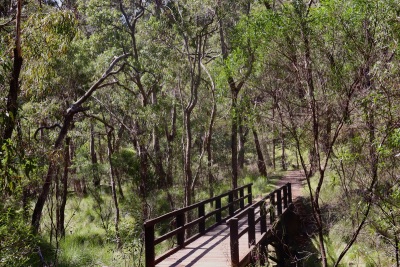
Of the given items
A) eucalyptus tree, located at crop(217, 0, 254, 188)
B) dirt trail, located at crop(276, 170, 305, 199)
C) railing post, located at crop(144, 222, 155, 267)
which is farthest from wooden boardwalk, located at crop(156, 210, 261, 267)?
dirt trail, located at crop(276, 170, 305, 199)

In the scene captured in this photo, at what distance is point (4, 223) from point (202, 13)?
11.4m

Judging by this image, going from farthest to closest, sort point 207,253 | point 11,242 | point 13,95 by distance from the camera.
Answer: point 207,253 < point 11,242 < point 13,95

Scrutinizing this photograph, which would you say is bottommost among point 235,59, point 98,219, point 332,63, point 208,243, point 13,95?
point 98,219

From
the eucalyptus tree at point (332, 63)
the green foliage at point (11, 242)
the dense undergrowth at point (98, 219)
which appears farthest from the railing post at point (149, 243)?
the eucalyptus tree at point (332, 63)

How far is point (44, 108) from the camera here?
13.3 metres

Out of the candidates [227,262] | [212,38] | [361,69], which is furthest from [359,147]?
[212,38]

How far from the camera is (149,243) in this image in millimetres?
7242

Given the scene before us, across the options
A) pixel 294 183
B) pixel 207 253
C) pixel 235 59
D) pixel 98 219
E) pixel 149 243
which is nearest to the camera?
pixel 149 243

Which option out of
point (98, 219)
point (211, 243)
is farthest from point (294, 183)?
point (211, 243)

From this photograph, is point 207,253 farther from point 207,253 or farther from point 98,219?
point 98,219

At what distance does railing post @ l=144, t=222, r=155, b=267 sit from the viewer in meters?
7.20

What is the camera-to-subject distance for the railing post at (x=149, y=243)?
7.20 metres

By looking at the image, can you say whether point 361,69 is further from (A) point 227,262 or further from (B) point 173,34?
(B) point 173,34

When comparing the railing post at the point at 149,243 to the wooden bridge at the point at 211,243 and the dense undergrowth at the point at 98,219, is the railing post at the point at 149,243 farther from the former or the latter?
the dense undergrowth at the point at 98,219
